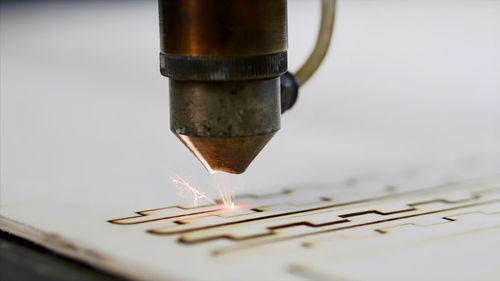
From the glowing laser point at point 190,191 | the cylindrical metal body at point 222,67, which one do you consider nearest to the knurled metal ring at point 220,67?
the cylindrical metal body at point 222,67

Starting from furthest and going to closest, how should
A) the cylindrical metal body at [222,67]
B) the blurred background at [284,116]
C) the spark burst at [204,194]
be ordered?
the blurred background at [284,116] < the spark burst at [204,194] < the cylindrical metal body at [222,67]

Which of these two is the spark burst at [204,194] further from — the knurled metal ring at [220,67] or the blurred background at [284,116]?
the knurled metal ring at [220,67]

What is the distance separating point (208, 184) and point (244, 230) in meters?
0.42

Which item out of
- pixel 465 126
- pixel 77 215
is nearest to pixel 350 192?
pixel 77 215

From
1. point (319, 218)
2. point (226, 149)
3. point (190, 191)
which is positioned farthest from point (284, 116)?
point (226, 149)

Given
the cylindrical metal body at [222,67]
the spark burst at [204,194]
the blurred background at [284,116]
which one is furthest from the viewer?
the blurred background at [284,116]

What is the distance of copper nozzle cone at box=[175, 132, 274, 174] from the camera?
4.42 feet

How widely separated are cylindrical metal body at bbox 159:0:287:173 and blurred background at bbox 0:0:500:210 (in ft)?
1.05

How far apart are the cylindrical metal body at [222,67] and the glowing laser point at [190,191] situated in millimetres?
289

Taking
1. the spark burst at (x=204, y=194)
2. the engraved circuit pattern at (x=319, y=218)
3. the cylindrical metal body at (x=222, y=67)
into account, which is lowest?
the engraved circuit pattern at (x=319, y=218)

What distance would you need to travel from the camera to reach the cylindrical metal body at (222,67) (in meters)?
1.30

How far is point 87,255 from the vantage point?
4.06ft

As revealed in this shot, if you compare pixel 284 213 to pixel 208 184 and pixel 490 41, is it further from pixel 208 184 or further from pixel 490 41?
pixel 490 41

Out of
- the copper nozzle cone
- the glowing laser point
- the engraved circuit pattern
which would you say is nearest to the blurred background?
the glowing laser point
